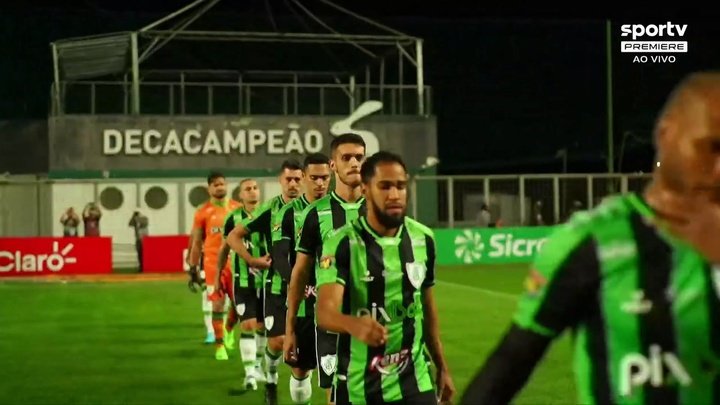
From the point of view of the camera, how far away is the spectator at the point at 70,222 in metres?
30.3

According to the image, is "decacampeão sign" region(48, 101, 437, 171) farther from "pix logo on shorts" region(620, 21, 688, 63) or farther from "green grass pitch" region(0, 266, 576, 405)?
"pix logo on shorts" region(620, 21, 688, 63)

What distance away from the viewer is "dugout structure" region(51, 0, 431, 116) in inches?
1319

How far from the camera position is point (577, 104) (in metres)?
53.5

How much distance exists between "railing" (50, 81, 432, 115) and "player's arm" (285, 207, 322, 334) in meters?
26.2

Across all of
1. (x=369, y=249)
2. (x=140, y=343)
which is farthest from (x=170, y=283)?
(x=369, y=249)

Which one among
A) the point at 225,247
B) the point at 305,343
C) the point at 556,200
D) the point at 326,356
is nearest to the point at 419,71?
the point at 556,200

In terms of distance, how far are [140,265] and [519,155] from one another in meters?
25.9

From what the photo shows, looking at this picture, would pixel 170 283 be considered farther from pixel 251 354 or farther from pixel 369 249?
pixel 369 249

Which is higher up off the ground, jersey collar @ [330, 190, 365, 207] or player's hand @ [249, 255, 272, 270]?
jersey collar @ [330, 190, 365, 207]

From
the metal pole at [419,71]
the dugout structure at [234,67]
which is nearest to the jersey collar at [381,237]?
the dugout structure at [234,67]

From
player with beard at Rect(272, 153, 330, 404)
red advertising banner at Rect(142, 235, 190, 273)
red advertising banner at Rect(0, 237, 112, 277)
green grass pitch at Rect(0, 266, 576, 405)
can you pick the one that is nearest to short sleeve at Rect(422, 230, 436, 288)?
green grass pitch at Rect(0, 266, 576, 405)

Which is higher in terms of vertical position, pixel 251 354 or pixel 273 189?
pixel 273 189

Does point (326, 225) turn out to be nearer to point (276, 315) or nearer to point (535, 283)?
point (276, 315)

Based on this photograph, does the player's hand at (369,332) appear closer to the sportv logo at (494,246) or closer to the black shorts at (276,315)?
the black shorts at (276,315)
